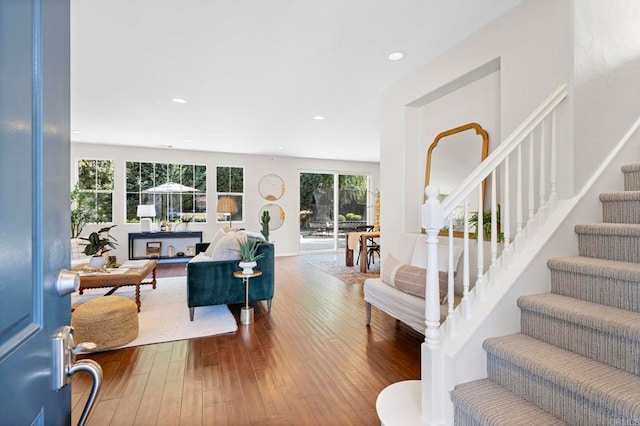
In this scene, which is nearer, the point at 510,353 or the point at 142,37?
the point at 510,353

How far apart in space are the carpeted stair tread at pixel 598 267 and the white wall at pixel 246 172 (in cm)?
704

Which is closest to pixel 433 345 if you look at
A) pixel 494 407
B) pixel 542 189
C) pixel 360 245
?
pixel 494 407

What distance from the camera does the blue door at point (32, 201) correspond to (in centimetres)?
48

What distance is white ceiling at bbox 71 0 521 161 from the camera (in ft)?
7.66

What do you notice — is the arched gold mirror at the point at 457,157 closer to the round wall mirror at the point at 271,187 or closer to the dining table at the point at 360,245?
the dining table at the point at 360,245

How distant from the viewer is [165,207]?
7422mm

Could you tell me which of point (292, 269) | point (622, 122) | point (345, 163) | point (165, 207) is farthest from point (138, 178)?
point (622, 122)

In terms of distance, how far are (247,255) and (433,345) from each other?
2313 millimetres

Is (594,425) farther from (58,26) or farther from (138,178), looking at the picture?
(138,178)

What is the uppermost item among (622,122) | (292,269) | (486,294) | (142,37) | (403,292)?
(142,37)

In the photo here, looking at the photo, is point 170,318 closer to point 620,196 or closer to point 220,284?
point 220,284

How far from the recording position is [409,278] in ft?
9.18

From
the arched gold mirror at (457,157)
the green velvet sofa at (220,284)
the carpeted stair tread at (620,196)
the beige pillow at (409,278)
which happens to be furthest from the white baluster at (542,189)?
the green velvet sofa at (220,284)

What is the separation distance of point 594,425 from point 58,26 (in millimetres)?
2024
